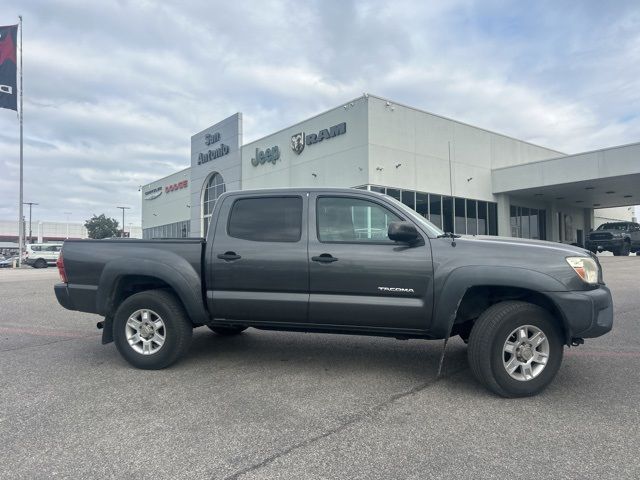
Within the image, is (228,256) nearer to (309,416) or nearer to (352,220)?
(352,220)

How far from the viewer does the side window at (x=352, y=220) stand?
14.5ft

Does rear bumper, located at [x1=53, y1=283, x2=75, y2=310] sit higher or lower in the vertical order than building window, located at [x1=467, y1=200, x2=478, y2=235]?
lower

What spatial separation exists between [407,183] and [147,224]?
35.4m

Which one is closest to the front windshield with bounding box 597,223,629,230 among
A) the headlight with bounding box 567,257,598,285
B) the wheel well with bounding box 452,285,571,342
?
the headlight with bounding box 567,257,598,285

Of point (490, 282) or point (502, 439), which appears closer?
point (502, 439)

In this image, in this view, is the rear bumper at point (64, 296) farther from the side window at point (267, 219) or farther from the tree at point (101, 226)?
the tree at point (101, 226)

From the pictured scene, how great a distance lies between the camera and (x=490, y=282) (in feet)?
13.2

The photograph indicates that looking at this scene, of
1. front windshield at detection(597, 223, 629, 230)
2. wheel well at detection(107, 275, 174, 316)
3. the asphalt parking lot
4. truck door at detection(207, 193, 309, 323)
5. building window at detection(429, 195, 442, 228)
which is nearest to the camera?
the asphalt parking lot

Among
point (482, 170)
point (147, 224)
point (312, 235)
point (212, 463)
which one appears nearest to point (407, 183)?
point (482, 170)

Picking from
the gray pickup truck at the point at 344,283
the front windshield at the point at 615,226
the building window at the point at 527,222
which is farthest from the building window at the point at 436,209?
the gray pickup truck at the point at 344,283

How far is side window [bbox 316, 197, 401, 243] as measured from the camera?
443 centimetres

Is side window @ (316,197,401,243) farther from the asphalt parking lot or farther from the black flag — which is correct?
the black flag

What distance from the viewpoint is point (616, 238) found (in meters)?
25.5

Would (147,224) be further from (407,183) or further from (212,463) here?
(212,463)
